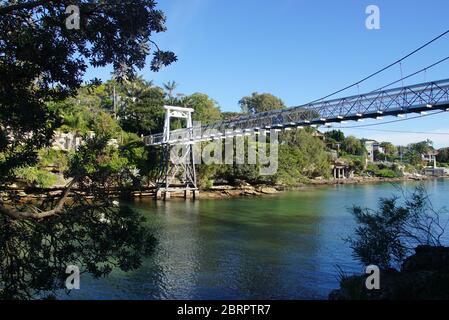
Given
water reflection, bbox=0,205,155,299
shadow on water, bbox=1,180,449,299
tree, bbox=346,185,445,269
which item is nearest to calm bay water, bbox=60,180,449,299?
shadow on water, bbox=1,180,449,299

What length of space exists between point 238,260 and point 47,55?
9.36m

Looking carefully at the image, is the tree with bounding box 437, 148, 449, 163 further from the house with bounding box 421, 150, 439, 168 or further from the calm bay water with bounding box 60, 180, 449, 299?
the calm bay water with bounding box 60, 180, 449, 299

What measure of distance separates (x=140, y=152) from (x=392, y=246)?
27992 millimetres

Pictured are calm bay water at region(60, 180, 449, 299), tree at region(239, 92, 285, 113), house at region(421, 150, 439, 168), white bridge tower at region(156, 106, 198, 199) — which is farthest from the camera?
house at region(421, 150, 439, 168)

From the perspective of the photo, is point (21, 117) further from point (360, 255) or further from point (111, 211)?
point (360, 255)

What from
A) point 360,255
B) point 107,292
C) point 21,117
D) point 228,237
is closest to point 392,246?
point 360,255

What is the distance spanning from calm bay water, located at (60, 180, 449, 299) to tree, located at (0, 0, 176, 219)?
552 centimetres

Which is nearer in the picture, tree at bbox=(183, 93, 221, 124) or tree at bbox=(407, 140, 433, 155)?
tree at bbox=(183, 93, 221, 124)

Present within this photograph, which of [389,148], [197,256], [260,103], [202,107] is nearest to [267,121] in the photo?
[197,256]

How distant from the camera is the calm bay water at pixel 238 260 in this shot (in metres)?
9.68

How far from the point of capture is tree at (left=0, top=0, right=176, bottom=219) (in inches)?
175

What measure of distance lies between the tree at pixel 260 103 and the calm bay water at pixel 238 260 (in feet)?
128

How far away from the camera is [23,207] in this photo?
17.0 ft

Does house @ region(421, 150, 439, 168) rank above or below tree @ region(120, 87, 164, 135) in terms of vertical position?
below
